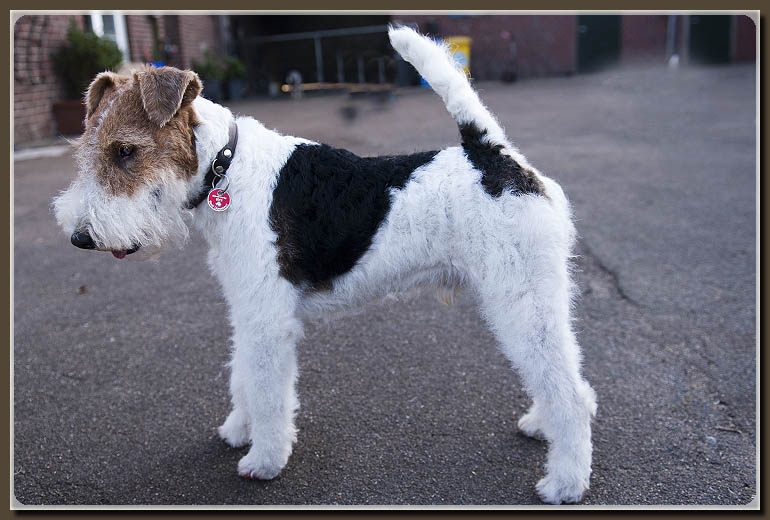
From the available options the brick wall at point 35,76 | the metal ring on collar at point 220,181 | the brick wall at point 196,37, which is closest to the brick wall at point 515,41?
the brick wall at point 196,37

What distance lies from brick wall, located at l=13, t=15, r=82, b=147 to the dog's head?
8.32 metres

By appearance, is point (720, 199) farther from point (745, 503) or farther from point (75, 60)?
point (75, 60)

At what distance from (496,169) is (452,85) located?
0.42 meters

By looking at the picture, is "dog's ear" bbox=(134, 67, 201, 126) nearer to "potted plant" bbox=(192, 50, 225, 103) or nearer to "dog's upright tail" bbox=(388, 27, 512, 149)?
"dog's upright tail" bbox=(388, 27, 512, 149)

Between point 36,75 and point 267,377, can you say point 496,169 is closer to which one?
point 267,377

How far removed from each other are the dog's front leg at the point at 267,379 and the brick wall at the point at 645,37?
14968 mm

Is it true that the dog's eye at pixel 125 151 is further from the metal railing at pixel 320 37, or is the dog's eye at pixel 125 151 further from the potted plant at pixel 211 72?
the metal railing at pixel 320 37

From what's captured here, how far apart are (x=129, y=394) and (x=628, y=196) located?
225 inches

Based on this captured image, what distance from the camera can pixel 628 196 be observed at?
686cm

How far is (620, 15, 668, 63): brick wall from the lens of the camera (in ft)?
48.6

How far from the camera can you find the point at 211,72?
579 inches

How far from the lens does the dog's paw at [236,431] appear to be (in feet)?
9.83

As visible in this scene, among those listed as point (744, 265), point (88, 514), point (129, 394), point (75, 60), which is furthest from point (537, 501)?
point (75, 60)

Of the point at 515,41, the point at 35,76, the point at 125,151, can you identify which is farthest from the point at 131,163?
the point at 515,41
